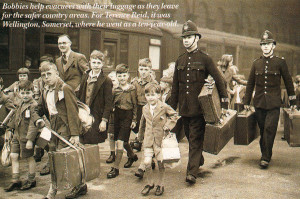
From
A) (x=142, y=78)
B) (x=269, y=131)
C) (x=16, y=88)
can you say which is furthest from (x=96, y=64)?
(x=269, y=131)

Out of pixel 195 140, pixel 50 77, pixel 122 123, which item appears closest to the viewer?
pixel 50 77

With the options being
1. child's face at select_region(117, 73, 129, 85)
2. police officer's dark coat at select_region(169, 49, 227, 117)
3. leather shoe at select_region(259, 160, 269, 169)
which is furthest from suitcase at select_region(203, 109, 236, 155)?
child's face at select_region(117, 73, 129, 85)

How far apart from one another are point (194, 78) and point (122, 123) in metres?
1.37

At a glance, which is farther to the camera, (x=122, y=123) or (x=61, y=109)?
(x=122, y=123)

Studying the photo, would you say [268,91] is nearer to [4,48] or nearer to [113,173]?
[113,173]

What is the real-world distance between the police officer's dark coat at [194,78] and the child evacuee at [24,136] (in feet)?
6.75

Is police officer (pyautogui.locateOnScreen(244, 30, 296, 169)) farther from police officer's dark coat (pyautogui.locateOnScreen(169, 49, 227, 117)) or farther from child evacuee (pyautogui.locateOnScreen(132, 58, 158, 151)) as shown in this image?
child evacuee (pyautogui.locateOnScreen(132, 58, 158, 151))

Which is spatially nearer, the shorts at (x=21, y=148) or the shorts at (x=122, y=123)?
the shorts at (x=21, y=148)

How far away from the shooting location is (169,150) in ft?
15.9

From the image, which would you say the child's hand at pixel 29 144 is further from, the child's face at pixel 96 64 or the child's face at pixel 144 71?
the child's face at pixel 144 71

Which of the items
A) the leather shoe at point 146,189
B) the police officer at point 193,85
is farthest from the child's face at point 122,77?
the leather shoe at point 146,189

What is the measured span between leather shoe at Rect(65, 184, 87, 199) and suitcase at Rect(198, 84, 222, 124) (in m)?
1.85

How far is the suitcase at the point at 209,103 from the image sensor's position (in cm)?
521

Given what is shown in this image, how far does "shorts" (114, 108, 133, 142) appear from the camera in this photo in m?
6.04
